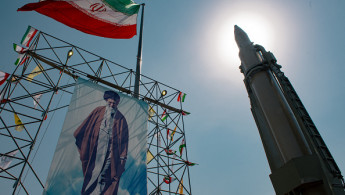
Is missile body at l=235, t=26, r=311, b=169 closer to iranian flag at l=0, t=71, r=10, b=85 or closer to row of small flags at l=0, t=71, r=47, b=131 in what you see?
row of small flags at l=0, t=71, r=47, b=131

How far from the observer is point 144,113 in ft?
33.8

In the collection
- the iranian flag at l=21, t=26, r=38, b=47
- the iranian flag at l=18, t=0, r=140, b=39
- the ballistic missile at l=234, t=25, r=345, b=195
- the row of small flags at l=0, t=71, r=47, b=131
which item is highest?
the iranian flag at l=18, t=0, r=140, b=39

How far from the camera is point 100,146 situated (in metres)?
8.42

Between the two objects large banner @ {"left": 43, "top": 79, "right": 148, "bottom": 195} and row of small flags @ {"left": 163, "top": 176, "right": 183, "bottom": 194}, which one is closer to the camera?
large banner @ {"left": 43, "top": 79, "right": 148, "bottom": 195}

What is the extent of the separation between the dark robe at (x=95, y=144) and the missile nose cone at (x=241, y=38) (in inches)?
212

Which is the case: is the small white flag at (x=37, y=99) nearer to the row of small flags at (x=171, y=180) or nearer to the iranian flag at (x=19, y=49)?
the iranian flag at (x=19, y=49)

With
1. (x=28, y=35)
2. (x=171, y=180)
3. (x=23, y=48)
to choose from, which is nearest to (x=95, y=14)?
(x=28, y=35)

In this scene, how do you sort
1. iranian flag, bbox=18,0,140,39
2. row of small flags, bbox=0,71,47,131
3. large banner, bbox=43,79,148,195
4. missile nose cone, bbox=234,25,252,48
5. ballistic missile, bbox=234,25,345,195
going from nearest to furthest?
1. ballistic missile, bbox=234,25,345,195
2. missile nose cone, bbox=234,25,252,48
3. large banner, bbox=43,79,148,195
4. row of small flags, bbox=0,71,47,131
5. iranian flag, bbox=18,0,140,39

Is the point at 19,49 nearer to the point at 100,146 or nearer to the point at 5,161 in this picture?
the point at 5,161

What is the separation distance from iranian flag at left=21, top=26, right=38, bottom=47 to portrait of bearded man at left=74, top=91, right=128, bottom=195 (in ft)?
12.2

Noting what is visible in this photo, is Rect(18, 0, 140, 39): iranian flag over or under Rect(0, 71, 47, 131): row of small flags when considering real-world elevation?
over

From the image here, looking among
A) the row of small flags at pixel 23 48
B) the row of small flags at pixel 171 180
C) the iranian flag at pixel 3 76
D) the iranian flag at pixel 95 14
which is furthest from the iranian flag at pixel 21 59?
the row of small flags at pixel 171 180

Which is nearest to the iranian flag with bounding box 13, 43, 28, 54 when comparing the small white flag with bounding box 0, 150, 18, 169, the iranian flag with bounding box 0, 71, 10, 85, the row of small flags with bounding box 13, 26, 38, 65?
Result: the row of small flags with bounding box 13, 26, 38, 65

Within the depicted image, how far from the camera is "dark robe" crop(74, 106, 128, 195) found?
771 centimetres
